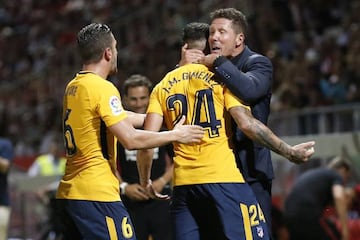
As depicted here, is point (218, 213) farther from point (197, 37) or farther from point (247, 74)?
point (197, 37)

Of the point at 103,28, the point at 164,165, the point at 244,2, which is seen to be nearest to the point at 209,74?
the point at 103,28

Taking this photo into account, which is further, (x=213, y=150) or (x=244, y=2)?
(x=244, y=2)

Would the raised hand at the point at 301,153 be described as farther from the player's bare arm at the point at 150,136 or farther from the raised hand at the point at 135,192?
the raised hand at the point at 135,192

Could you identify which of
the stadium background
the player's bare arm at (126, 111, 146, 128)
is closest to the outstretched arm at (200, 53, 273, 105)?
the player's bare arm at (126, 111, 146, 128)

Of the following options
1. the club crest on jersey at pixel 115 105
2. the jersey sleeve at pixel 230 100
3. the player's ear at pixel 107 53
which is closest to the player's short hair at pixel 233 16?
the jersey sleeve at pixel 230 100

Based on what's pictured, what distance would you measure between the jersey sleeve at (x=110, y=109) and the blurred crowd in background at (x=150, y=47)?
2.64 meters

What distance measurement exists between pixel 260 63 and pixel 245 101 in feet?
1.21

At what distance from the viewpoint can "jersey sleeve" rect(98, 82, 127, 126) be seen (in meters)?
6.82

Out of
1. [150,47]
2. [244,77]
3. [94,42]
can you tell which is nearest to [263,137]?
[244,77]

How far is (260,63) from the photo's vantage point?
716 centimetres

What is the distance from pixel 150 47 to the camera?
69.2ft

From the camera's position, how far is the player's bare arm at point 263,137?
6855 mm

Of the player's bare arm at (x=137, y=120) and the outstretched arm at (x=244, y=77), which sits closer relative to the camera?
the outstretched arm at (x=244, y=77)

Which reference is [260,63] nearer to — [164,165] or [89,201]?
[89,201]
